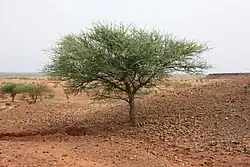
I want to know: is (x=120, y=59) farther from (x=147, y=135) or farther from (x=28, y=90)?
(x=28, y=90)

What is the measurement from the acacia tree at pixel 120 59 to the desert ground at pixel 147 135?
174 centimetres

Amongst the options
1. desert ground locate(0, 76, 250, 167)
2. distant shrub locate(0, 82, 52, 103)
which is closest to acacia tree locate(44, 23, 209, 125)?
desert ground locate(0, 76, 250, 167)

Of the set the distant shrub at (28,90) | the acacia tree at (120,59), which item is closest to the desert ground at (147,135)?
the acacia tree at (120,59)

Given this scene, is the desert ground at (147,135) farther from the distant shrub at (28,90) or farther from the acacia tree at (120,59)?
the distant shrub at (28,90)

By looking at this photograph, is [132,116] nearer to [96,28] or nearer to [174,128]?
[174,128]

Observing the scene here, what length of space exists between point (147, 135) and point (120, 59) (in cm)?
306

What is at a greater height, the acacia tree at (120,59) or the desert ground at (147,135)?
the acacia tree at (120,59)

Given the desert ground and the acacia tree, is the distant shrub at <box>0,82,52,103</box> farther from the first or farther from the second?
the acacia tree

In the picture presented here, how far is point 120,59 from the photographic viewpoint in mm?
17766

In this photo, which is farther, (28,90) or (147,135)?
(28,90)

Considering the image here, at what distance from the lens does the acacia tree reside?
17.8 meters

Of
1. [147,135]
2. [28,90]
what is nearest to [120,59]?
[147,135]

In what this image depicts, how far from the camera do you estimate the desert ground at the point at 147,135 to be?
43.6 ft

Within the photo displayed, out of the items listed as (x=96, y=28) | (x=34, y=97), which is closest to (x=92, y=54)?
(x=96, y=28)
